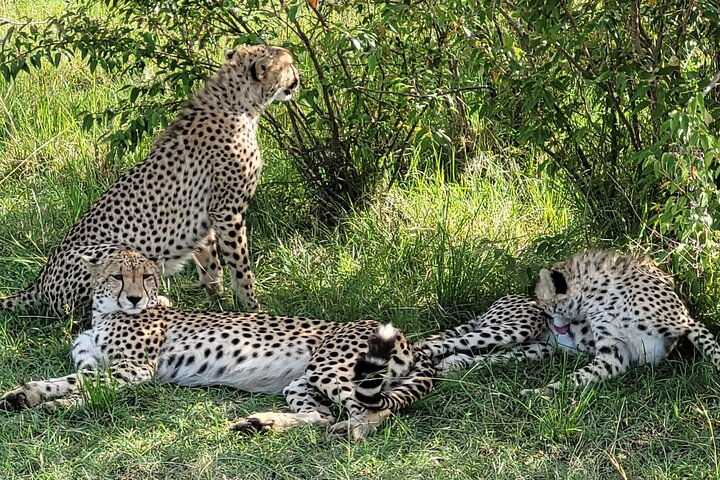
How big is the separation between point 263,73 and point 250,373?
1.45m

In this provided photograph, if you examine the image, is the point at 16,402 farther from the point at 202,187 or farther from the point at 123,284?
the point at 202,187

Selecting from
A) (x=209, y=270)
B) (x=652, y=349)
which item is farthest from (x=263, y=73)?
(x=652, y=349)

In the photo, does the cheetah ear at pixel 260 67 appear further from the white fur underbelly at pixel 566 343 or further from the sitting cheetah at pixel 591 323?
the white fur underbelly at pixel 566 343

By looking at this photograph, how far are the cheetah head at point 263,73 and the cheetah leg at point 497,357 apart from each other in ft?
4.75

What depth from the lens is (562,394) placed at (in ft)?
13.4

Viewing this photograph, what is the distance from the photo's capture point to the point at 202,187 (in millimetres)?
5117

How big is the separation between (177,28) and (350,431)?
97.3 inches

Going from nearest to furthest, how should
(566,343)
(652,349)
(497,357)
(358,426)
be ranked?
(358,426), (652,349), (497,357), (566,343)

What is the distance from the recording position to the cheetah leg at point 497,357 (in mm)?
4469

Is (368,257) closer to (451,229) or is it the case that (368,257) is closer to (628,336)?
(451,229)

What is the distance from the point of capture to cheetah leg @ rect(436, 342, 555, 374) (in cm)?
447

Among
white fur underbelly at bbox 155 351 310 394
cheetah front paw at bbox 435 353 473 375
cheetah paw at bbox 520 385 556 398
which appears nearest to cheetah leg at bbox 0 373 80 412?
white fur underbelly at bbox 155 351 310 394

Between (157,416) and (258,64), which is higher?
(258,64)

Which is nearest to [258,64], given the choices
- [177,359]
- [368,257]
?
[368,257]
